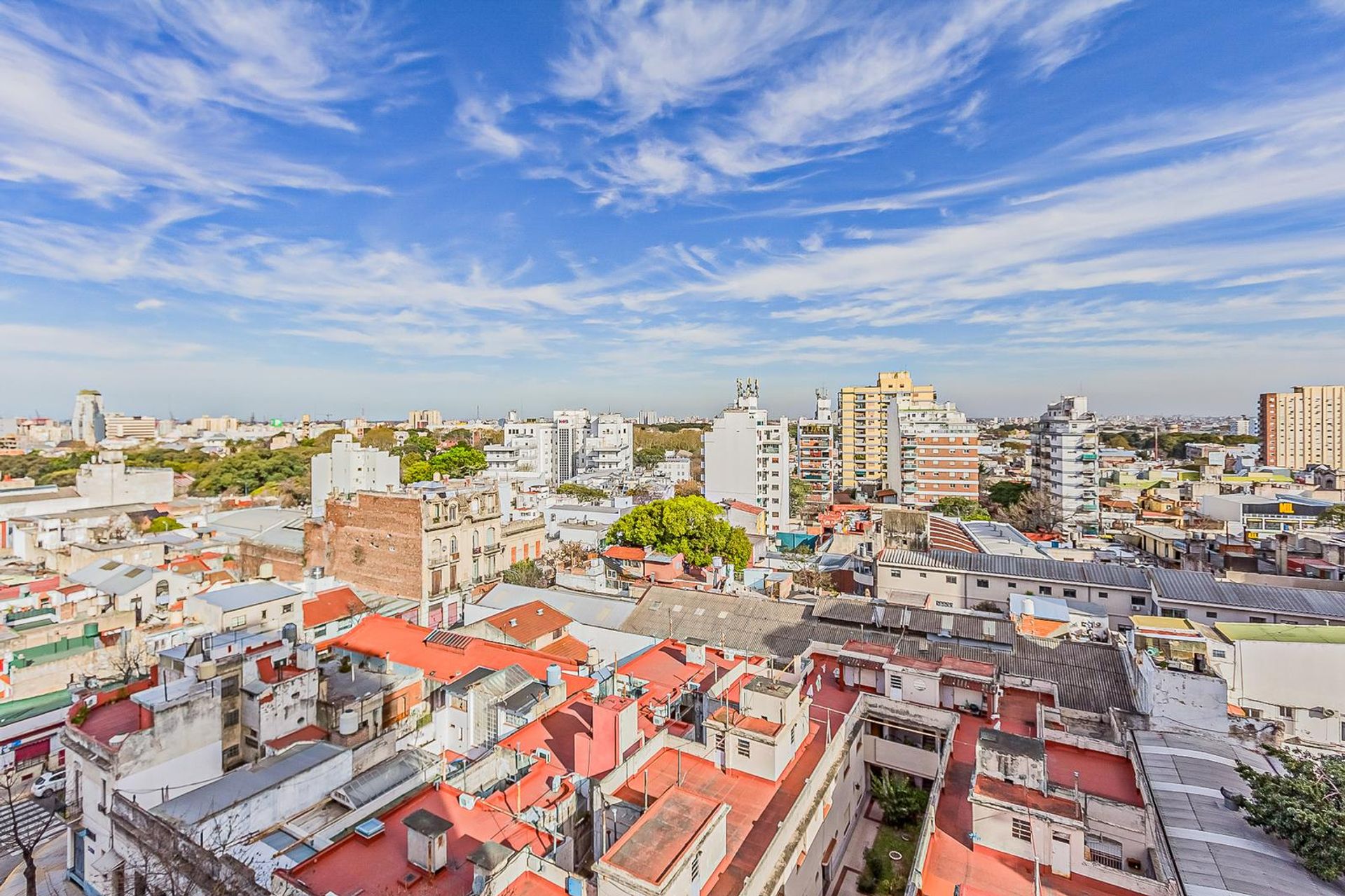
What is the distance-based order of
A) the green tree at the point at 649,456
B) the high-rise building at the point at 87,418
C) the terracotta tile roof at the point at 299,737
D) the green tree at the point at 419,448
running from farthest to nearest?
1. the high-rise building at the point at 87,418
2. the green tree at the point at 649,456
3. the green tree at the point at 419,448
4. the terracotta tile roof at the point at 299,737

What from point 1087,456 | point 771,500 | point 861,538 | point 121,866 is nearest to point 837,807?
point 121,866

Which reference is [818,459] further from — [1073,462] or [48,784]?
[48,784]

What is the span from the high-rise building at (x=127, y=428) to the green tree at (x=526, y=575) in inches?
6565

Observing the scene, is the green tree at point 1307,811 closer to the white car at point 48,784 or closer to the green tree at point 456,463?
the white car at point 48,784

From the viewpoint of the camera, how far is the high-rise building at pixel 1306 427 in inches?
3482

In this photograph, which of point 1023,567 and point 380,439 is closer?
point 1023,567

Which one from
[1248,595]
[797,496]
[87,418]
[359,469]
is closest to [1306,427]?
[797,496]

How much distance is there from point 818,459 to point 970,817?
65166mm

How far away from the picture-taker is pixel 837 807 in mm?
13250

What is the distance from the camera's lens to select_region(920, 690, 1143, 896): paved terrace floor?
9852 millimetres

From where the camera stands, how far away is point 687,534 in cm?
3547

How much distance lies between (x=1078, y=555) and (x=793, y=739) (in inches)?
1142

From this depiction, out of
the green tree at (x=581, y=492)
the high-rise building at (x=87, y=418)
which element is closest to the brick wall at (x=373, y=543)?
the green tree at (x=581, y=492)

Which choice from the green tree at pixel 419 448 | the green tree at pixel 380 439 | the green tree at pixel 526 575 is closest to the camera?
the green tree at pixel 526 575
